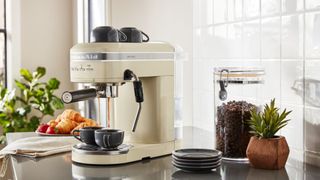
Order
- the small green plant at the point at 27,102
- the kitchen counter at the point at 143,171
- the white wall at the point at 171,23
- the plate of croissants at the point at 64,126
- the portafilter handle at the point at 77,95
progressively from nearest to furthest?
1. the kitchen counter at the point at 143,171
2. the portafilter handle at the point at 77,95
3. the plate of croissants at the point at 64,126
4. the white wall at the point at 171,23
5. the small green plant at the point at 27,102

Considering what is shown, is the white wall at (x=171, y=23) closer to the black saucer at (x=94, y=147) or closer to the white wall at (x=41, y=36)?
the black saucer at (x=94, y=147)

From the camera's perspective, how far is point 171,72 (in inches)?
75.4

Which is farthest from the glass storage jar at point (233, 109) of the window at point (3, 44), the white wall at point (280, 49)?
the window at point (3, 44)

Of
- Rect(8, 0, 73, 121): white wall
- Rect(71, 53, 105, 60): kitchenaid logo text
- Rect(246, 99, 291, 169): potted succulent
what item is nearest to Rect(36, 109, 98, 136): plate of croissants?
Rect(71, 53, 105, 60): kitchenaid logo text

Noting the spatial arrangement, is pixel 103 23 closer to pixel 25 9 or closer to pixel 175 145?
pixel 25 9

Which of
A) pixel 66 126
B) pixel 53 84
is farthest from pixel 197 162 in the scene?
pixel 53 84

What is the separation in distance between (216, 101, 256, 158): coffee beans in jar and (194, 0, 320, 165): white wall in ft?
0.51

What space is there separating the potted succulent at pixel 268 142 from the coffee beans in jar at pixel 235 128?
0.09 metres

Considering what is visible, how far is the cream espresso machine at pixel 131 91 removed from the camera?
1.72 metres

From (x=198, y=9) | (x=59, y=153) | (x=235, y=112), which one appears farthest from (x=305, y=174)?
(x=198, y=9)

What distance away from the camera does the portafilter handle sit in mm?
1681

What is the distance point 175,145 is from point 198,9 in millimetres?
795

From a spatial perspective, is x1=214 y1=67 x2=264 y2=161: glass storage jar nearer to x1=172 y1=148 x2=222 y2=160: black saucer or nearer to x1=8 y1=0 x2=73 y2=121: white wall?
x1=172 y1=148 x2=222 y2=160: black saucer

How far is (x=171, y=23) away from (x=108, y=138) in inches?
44.1
